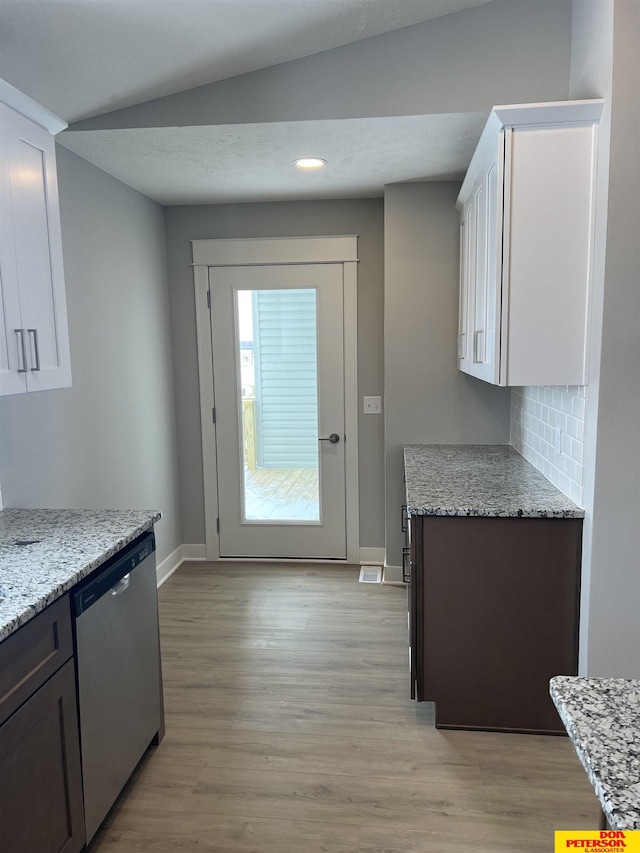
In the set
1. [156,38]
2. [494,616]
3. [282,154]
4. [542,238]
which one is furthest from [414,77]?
→ [494,616]

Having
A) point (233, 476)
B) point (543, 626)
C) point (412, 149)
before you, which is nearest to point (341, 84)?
point (412, 149)

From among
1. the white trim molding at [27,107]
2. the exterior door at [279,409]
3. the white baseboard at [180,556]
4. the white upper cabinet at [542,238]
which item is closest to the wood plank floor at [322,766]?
the white baseboard at [180,556]

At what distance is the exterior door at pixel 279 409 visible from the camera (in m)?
4.04

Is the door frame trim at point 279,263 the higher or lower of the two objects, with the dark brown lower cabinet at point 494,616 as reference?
higher

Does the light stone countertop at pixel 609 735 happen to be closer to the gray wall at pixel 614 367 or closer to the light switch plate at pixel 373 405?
the gray wall at pixel 614 367

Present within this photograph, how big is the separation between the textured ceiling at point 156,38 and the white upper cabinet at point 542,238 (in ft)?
2.24

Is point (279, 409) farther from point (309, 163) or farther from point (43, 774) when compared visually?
point (43, 774)

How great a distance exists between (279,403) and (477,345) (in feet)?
5.74

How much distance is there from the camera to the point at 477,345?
272cm

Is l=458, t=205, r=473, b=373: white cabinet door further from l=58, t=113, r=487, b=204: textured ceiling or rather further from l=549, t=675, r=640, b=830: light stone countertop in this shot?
l=549, t=675, r=640, b=830: light stone countertop

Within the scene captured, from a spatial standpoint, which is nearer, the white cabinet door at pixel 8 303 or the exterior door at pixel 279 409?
the white cabinet door at pixel 8 303

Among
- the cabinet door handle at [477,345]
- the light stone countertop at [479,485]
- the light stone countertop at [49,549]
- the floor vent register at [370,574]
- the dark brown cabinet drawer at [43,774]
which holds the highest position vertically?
the cabinet door handle at [477,345]

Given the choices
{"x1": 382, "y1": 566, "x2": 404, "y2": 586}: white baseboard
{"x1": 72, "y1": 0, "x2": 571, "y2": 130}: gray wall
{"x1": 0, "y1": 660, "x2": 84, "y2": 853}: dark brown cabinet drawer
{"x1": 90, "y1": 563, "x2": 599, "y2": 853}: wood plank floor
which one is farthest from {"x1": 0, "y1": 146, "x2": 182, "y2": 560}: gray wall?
{"x1": 382, "y1": 566, "x2": 404, "y2": 586}: white baseboard

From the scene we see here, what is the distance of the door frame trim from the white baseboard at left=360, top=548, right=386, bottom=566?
5 cm
